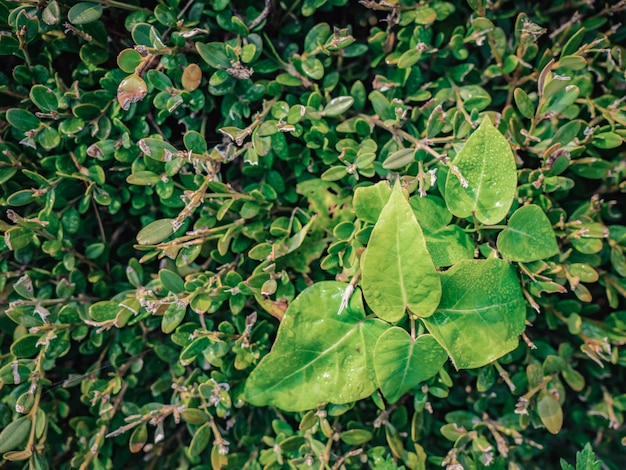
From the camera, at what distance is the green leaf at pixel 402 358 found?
4.25 ft

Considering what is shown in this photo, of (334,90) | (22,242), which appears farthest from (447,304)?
(22,242)

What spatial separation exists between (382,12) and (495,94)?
49cm

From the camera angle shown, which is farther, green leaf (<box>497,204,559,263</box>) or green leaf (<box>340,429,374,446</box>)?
green leaf (<box>340,429,374,446</box>)

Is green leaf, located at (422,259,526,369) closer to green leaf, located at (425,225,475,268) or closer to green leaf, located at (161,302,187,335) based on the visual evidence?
green leaf, located at (425,225,475,268)

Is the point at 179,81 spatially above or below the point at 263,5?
Result: below

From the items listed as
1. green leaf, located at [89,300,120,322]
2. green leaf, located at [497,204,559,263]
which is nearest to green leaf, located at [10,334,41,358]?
green leaf, located at [89,300,120,322]

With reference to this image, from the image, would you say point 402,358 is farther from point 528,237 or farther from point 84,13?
point 84,13

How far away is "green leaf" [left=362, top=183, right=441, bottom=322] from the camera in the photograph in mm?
1218

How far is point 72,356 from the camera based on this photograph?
1.79 meters

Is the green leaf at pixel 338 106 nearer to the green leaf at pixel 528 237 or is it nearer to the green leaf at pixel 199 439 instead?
the green leaf at pixel 528 237

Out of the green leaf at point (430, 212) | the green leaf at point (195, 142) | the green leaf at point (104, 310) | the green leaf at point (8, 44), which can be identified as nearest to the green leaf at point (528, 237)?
the green leaf at point (430, 212)

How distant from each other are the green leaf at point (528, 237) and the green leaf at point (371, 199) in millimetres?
361

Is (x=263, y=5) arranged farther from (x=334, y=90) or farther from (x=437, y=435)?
(x=437, y=435)

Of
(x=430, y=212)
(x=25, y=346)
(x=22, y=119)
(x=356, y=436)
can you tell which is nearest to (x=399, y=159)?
(x=430, y=212)
